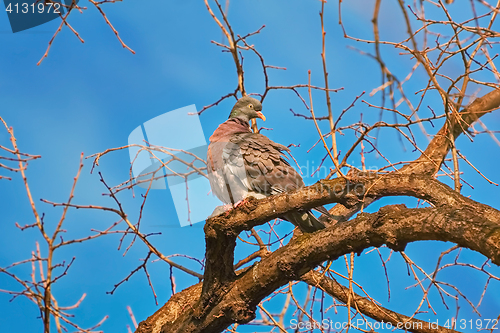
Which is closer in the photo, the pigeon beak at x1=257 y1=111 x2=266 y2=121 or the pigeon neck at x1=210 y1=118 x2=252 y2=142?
the pigeon neck at x1=210 y1=118 x2=252 y2=142

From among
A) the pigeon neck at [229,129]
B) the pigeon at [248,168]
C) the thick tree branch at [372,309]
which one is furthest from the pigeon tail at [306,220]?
the pigeon neck at [229,129]

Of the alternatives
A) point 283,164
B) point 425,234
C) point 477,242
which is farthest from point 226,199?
point 477,242

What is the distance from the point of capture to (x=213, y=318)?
243 cm

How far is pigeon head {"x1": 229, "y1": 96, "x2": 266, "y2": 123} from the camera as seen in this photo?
392cm

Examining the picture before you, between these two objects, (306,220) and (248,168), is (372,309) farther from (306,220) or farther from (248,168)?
(248,168)

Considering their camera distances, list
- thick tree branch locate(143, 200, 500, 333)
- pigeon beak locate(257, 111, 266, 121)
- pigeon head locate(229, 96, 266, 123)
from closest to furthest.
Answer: thick tree branch locate(143, 200, 500, 333) → pigeon head locate(229, 96, 266, 123) → pigeon beak locate(257, 111, 266, 121)

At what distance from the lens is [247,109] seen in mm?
3982

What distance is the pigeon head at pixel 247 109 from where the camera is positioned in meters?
3.92

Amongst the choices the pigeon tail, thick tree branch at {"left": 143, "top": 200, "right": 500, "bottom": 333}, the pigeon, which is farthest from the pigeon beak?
thick tree branch at {"left": 143, "top": 200, "right": 500, "bottom": 333}

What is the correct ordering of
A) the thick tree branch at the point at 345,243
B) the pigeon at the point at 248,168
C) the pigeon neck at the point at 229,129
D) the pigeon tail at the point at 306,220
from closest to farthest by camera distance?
Answer: the thick tree branch at the point at 345,243, the pigeon tail at the point at 306,220, the pigeon at the point at 248,168, the pigeon neck at the point at 229,129

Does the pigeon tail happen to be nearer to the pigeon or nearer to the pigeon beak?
the pigeon

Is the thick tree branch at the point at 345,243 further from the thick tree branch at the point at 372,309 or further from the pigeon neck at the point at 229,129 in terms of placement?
the pigeon neck at the point at 229,129

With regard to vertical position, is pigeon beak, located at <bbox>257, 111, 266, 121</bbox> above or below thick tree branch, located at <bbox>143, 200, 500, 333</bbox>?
above

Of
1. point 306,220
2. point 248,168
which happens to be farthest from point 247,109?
point 306,220
